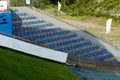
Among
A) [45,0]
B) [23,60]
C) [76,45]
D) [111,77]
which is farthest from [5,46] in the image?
[45,0]

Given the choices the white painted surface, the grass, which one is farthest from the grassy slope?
the grass

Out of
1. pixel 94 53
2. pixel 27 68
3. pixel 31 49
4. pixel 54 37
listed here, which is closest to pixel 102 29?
pixel 94 53

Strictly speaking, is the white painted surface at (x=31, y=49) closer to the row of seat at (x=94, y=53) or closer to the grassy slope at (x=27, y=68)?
the grassy slope at (x=27, y=68)

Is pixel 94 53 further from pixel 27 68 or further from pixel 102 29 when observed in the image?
pixel 27 68

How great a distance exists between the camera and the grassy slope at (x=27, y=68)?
13.1 m

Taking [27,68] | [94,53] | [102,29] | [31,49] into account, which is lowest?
[94,53]

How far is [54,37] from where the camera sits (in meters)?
24.5

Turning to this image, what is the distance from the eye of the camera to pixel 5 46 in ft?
55.6

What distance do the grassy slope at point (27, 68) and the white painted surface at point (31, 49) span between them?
2.41 feet

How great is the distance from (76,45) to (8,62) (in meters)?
11.4

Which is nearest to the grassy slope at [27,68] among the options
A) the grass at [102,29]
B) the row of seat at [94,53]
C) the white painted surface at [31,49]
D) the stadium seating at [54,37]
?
the white painted surface at [31,49]

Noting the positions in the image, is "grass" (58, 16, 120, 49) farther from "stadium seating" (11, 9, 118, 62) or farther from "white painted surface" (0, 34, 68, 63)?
"white painted surface" (0, 34, 68, 63)

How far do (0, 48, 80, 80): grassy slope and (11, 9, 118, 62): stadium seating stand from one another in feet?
19.8

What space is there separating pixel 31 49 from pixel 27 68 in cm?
378
